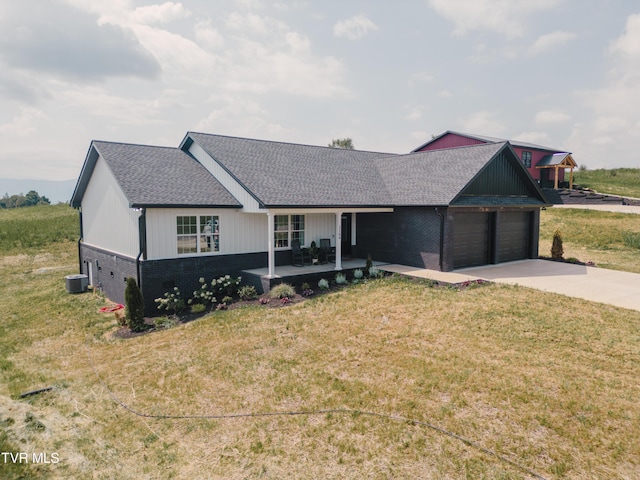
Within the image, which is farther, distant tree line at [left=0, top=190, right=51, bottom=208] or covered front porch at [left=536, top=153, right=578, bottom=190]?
distant tree line at [left=0, top=190, right=51, bottom=208]

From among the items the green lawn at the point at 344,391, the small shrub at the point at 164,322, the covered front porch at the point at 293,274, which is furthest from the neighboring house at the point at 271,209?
the green lawn at the point at 344,391

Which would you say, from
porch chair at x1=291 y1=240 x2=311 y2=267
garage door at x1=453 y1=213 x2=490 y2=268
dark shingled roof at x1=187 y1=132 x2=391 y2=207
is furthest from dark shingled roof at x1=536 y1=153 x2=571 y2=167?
porch chair at x1=291 y1=240 x2=311 y2=267

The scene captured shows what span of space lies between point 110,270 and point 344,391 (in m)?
12.5

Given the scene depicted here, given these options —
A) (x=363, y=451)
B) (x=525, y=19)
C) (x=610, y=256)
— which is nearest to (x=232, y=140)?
(x=525, y=19)

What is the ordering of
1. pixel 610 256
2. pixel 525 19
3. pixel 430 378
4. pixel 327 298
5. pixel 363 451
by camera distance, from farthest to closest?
pixel 610 256 → pixel 525 19 → pixel 327 298 → pixel 430 378 → pixel 363 451

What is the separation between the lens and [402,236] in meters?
17.2

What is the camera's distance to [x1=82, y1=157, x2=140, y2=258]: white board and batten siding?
562 inches

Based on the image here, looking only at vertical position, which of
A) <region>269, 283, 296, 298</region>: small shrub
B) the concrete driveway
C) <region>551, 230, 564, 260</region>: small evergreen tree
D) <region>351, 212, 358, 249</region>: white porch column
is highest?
<region>351, 212, 358, 249</region>: white porch column

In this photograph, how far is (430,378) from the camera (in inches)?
301

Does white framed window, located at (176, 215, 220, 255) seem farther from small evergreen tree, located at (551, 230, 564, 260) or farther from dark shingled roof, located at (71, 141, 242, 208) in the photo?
small evergreen tree, located at (551, 230, 564, 260)

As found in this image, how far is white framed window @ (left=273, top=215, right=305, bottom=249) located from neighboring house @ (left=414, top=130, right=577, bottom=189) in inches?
1012

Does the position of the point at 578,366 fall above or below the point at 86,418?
above

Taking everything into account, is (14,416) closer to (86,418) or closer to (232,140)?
(86,418)

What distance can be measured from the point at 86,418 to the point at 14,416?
4.54 ft
